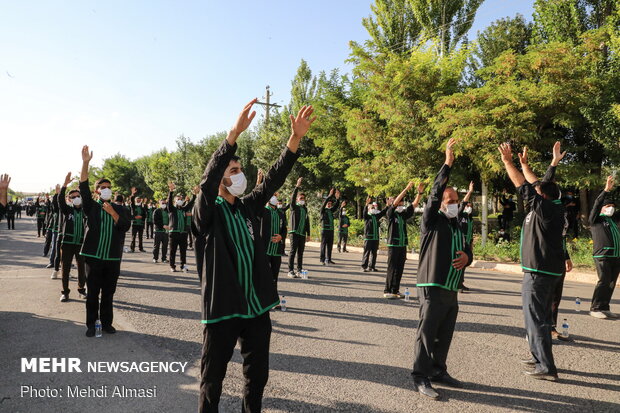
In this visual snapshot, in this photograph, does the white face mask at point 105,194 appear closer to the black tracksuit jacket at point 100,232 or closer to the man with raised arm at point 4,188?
the black tracksuit jacket at point 100,232

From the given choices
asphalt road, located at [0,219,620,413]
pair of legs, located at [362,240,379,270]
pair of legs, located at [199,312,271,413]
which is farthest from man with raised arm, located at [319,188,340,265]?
pair of legs, located at [199,312,271,413]

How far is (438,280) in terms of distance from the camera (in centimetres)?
419

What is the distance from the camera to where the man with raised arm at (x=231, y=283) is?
111 inches

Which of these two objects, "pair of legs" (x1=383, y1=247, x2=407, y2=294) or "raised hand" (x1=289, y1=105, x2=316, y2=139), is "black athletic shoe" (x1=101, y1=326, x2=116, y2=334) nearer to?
"raised hand" (x1=289, y1=105, x2=316, y2=139)

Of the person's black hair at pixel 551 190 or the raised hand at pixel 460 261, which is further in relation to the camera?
the person's black hair at pixel 551 190

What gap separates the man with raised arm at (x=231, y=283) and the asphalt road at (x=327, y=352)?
3.27 feet

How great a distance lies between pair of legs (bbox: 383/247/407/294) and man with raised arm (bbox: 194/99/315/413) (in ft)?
19.5

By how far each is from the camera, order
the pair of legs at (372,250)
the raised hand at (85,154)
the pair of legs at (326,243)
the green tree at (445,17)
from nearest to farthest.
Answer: the raised hand at (85,154) < the pair of legs at (372,250) < the pair of legs at (326,243) < the green tree at (445,17)

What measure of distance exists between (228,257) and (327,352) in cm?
287

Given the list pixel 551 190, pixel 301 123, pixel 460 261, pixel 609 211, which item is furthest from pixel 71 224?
pixel 609 211

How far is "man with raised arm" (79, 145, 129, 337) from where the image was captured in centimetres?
584

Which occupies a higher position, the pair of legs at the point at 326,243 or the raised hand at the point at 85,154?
the raised hand at the point at 85,154

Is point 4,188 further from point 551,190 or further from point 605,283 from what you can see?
point 605,283

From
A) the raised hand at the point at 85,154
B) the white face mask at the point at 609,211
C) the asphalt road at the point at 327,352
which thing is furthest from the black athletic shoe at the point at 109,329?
the white face mask at the point at 609,211
